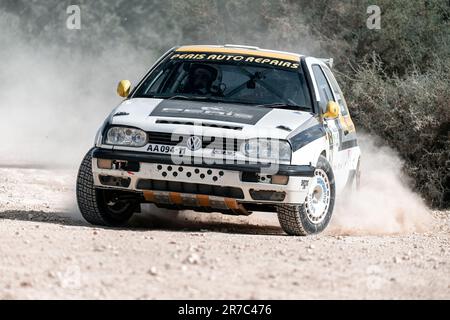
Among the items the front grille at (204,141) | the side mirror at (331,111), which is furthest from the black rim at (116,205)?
the side mirror at (331,111)

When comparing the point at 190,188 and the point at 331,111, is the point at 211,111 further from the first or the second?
the point at 331,111

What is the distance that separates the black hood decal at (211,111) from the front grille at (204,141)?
9.8 inches

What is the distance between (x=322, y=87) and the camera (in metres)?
10.6

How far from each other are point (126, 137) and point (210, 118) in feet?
2.45

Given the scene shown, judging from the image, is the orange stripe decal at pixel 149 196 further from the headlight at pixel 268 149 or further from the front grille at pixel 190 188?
the headlight at pixel 268 149

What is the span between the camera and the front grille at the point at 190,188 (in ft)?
29.9

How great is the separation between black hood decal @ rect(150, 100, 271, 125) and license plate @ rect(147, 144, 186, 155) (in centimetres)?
33

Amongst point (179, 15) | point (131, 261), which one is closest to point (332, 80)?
point (131, 261)

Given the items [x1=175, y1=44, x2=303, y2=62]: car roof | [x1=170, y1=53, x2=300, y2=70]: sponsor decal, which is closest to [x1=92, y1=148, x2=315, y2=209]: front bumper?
[x1=170, y1=53, x2=300, y2=70]: sponsor decal

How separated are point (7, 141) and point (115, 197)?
13.0 meters

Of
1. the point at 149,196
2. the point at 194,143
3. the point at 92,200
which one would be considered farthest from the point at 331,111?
the point at 92,200

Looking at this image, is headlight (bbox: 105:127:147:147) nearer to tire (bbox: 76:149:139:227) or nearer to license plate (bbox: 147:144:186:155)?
license plate (bbox: 147:144:186:155)

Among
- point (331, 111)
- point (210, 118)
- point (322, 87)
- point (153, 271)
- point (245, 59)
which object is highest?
point (245, 59)
